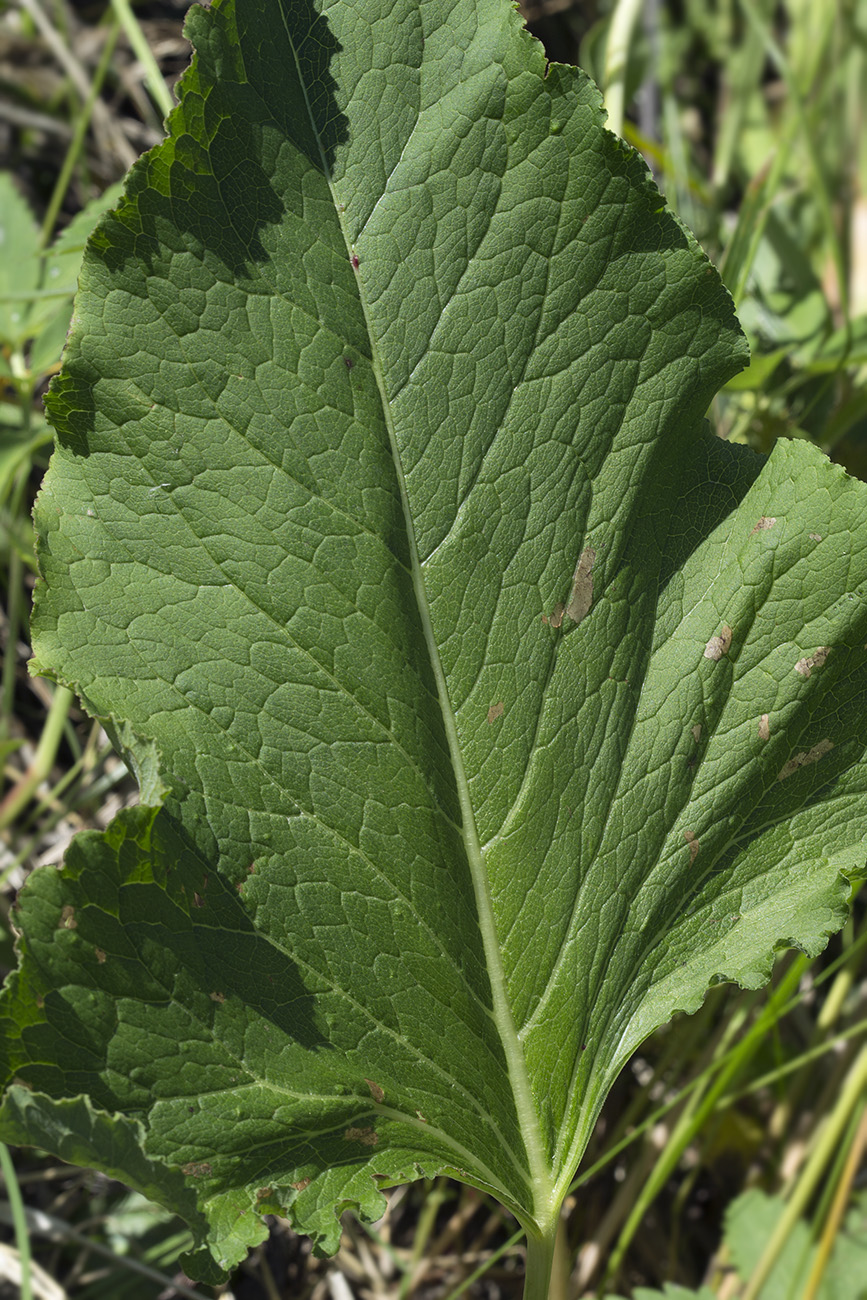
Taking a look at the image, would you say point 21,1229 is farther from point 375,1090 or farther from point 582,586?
point 582,586

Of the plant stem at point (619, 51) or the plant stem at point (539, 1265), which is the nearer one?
the plant stem at point (539, 1265)

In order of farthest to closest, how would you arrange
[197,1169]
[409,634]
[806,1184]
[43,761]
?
[43,761] → [806,1184] → [409,634] → [197,1169]

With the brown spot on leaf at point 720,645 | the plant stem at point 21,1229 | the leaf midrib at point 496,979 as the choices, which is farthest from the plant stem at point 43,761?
the brown spot on leaf at point 720,645

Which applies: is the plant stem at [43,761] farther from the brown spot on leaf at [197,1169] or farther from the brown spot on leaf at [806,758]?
the brown spot on leaf at [806,758]

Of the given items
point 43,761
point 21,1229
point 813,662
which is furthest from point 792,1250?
point 43,761

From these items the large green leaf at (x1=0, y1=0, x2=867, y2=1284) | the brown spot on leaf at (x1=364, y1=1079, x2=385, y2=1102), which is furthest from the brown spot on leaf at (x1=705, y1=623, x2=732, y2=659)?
the brown spot on leaf at (x1=364, y1=1079, x2=385, y2=1102)

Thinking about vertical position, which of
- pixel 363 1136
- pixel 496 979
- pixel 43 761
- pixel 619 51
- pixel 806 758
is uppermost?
pixel 619 51

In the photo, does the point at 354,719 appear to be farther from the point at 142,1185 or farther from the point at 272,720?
the point at 142,1185
